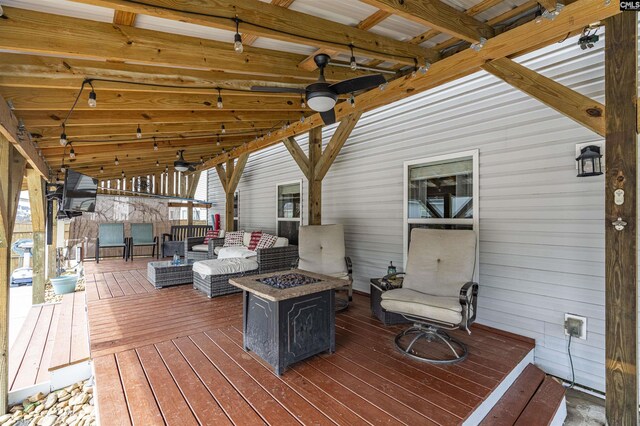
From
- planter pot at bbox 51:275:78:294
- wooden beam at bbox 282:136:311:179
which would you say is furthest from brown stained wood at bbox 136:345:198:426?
planter pot at bbox 51:275:78:294

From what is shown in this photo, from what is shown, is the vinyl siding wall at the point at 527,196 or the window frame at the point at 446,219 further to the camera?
the window frame at the point at 446,219

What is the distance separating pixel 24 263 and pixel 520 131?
507 inches

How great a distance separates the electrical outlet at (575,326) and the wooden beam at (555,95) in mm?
1771

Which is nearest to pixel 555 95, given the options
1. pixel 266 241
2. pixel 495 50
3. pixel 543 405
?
pixel 495 50

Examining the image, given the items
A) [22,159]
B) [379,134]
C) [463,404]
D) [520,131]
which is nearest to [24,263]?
[22,159]

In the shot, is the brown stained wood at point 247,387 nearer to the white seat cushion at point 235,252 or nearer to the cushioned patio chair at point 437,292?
the cushioned patio chair at point 437,292

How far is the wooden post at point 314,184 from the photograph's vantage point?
17.5 ft

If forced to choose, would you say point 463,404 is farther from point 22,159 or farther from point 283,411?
point 22,159

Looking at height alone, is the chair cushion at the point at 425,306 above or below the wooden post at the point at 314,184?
below

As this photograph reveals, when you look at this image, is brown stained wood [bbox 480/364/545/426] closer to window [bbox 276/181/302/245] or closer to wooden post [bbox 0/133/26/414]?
wooden post [bbox 0/133/26/414]

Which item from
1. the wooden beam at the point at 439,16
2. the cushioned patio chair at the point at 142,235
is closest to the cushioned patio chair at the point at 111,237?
the cushioned patio chair at the point at 142,235

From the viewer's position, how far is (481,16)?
261 cm

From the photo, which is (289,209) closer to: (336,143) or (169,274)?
(336,143)

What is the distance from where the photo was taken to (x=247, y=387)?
2410 mm
